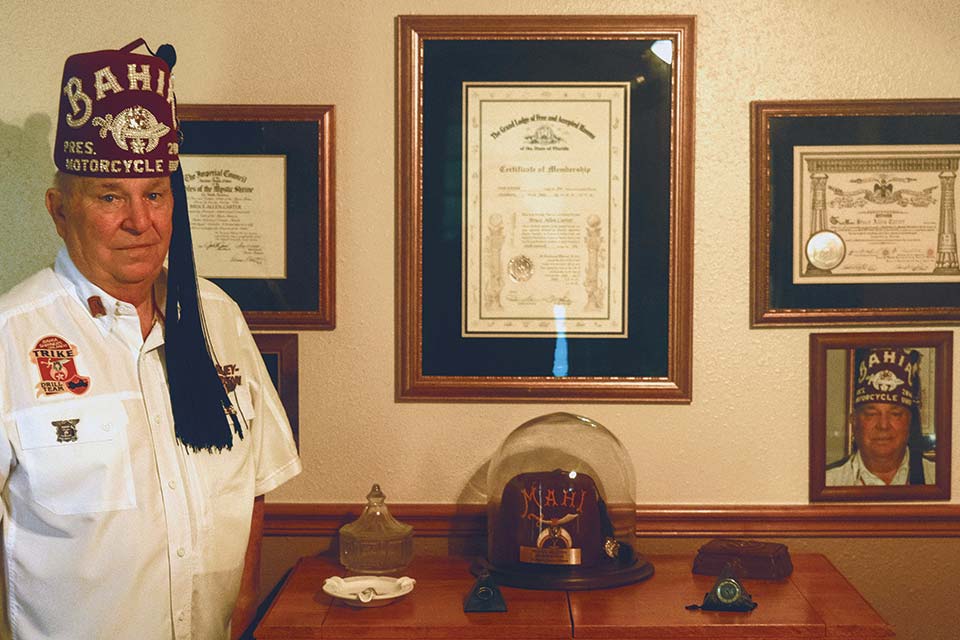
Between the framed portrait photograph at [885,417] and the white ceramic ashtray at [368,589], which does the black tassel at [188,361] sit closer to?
the white ceramic ashtray at [368,589]

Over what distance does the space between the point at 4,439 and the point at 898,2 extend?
228 centimetres

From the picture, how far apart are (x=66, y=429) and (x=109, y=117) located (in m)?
0.61

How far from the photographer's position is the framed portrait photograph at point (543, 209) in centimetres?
261

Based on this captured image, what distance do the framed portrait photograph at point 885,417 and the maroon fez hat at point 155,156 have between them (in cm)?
146

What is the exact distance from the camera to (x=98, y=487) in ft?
6.58

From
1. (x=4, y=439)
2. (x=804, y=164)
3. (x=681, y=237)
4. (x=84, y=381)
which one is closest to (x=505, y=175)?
(x=681, y=237)

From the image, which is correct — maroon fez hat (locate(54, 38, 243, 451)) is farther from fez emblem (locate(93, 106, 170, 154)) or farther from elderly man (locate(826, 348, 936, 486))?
elderly man (locate(826, 348, 936, 486))

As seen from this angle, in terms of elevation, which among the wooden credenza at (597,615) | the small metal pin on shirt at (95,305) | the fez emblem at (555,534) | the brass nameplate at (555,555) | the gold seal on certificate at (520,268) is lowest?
the wooden credenza at (597,615)

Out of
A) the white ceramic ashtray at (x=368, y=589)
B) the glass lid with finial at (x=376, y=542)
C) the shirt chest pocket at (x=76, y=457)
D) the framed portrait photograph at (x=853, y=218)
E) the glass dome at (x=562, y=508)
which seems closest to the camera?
the shirt chest pocket at (x=76, y=457)

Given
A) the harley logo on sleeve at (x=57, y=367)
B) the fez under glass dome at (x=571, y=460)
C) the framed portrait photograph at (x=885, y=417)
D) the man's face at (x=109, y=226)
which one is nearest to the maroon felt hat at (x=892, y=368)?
the framed portrait photograph at (x=885, y=417)

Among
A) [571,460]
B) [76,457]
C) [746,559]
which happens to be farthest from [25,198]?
[746,559]

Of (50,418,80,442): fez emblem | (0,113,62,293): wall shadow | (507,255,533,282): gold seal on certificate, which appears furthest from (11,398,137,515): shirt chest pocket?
(507,255,533,282): gold seal on certificate

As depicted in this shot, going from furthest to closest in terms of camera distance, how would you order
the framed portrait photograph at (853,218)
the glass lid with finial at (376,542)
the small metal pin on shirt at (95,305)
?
the framed portrait photograph at (853,218)
the glass lid with finial at (376,542)
the small metal pin on shirt at (95,305)

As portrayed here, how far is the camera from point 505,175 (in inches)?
104
